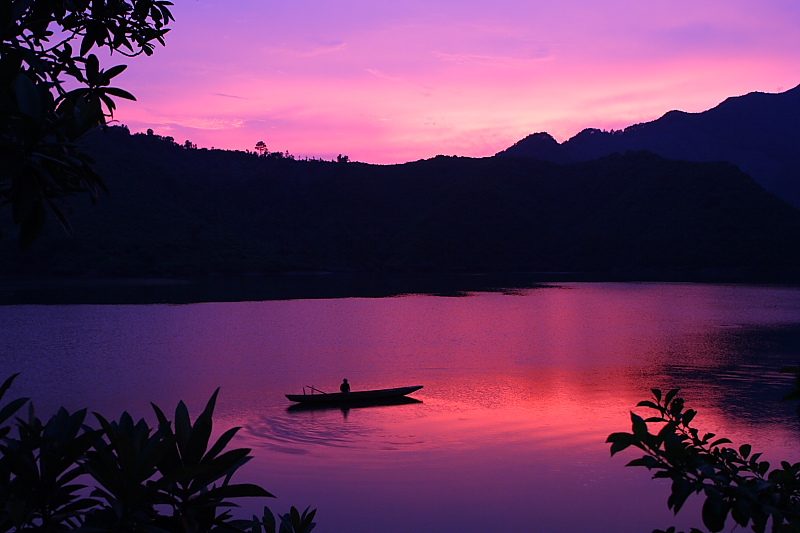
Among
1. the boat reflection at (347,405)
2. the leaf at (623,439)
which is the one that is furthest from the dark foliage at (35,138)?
the boat reflection at (347,405)

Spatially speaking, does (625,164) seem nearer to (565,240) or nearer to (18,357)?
(565,240)

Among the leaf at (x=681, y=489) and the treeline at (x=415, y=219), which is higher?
the treeline at (x=415, y=219)

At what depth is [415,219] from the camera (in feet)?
374

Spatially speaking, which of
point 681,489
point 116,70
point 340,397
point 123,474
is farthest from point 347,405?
point 123,474

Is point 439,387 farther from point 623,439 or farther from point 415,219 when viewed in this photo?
point 415,219

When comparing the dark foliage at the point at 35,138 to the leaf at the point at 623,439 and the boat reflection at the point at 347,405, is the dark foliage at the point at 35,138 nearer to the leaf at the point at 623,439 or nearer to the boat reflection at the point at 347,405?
the leaf at the point at 623,439

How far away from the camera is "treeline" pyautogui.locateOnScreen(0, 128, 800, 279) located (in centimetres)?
8062

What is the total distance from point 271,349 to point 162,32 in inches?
1153

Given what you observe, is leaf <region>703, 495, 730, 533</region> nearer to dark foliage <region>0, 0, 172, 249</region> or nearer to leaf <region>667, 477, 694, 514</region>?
leaf <region>667, 477, 694, 514</region>

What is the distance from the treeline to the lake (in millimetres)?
32084

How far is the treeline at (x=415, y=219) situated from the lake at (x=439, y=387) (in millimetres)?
32084

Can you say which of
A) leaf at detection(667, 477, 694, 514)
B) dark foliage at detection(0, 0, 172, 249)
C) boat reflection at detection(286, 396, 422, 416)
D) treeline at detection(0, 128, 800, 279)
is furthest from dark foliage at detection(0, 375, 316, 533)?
treeline at detection(0, 128, 800, 279)

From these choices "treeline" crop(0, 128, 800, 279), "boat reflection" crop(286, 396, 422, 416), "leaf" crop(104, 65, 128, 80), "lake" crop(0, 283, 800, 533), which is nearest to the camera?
"leaf" crop(104, 65, 128, 80)

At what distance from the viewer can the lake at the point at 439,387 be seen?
13758 mm
